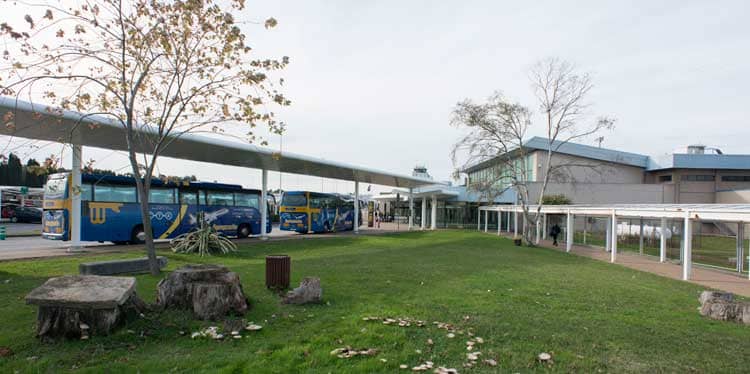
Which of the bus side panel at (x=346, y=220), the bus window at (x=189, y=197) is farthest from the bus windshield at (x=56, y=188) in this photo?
the bus side panel at (x=346, y=220)

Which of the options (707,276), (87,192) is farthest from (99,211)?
(707,276)

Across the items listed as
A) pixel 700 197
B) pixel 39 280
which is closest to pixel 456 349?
pixel 39 280

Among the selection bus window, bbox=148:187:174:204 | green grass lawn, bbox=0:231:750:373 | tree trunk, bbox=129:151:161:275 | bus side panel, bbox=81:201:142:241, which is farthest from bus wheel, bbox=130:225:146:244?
tree trunk, bbox=129:151:161:275

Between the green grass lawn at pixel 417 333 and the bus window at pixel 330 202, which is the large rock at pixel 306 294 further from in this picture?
the bus window at pixel 330 202

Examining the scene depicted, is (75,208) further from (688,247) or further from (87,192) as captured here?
(688,247)

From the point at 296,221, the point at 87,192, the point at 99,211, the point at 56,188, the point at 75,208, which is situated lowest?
the point at 296,221

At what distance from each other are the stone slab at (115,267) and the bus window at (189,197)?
10.2 m

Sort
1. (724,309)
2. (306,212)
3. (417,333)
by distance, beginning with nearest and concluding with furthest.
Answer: (417,333), (724,309), (306,212)

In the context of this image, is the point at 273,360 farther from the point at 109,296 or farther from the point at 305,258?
the point at 305,258

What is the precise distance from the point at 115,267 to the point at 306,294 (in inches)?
186

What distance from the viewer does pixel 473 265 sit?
518 inches

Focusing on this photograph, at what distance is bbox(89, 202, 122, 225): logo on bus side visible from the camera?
53.5 ft

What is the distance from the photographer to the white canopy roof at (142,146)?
1037 centimetres

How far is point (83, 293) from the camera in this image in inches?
195
